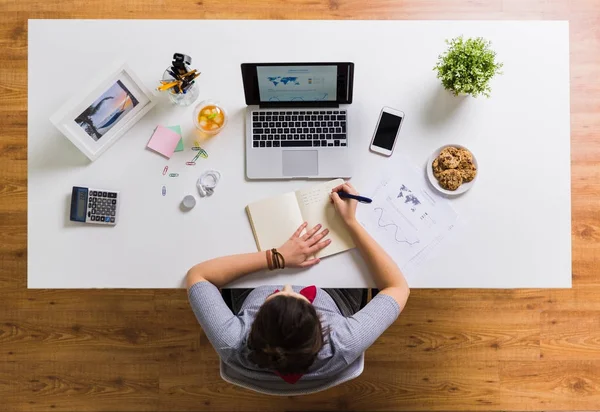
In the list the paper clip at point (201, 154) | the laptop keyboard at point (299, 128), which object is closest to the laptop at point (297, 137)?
the laptop keyboard at point (299, 128)

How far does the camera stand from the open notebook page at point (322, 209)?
1276 mm

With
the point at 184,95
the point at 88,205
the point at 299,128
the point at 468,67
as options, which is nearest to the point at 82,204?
the point at 88,205

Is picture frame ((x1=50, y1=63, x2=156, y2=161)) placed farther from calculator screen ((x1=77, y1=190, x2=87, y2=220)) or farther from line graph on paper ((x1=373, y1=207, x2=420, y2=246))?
line graph on paper ((x1=373, y1=207, x2=420, y2=246))

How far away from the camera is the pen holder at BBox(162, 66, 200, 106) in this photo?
4.12 ft

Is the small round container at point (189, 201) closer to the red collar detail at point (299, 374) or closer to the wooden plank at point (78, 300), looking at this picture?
the red collar detail at point (299, 374)

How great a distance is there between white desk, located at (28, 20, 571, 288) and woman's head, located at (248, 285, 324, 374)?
0.24 m

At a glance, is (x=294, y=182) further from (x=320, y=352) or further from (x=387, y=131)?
(x=320, y=352)

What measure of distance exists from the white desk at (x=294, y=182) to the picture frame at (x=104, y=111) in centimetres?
3

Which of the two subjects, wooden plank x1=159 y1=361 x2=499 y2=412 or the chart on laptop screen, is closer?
the chart on laptop screen

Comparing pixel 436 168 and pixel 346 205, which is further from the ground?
pixel 436 168

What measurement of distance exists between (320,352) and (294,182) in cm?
45

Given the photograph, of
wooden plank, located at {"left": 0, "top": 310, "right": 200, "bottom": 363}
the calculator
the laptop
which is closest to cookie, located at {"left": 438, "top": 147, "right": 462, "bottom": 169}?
the laptop

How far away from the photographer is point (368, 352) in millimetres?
1893

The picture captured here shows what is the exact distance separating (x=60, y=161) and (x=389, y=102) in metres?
0.91
